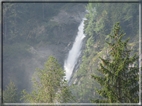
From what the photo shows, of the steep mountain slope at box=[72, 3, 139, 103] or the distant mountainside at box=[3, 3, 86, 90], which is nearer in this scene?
the steep mountain slope at box=[72, 3, 139, 103]

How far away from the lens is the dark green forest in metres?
10.6

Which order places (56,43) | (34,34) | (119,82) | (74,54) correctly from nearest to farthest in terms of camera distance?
1. (119,82)
2. (74,54)
3. (56,43)
4. (34,34)

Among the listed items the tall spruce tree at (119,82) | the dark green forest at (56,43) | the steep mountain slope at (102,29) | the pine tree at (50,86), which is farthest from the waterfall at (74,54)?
the tall spruce tree at (119,82)

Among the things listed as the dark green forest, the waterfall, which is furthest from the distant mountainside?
the waterfall

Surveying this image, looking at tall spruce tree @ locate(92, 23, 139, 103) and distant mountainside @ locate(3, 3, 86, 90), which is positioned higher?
distant mountainside @ locate(3, 3, 86, 90)

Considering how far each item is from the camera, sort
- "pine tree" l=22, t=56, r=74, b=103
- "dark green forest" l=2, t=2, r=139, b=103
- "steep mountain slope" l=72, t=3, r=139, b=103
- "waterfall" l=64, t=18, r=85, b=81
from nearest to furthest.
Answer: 1. "pine tree" l=22, t=56, r=74, b=103
2. "dark green forest" l=2, t=2, r=139, b=103
3. "steep mountain slope" l=72, t=3, r=139, b=103
4. "waterfall" l=64, t=18, r=85, b=81

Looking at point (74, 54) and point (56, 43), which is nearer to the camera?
point (74, 54)

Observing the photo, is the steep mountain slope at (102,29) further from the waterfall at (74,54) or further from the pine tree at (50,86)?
the pine tree at (50,86)

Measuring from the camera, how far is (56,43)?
41.2 meters

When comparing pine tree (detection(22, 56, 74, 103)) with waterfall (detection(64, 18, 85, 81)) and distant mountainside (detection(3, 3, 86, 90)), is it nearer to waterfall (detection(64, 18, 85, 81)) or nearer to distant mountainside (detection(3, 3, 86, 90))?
waterfall (detection(64, 18, 85, 81))

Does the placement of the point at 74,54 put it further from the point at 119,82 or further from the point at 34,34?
the point at 119,82

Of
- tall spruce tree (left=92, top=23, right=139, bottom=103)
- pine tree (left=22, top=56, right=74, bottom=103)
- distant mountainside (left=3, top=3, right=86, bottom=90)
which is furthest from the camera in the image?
distant mountainside (left=3, top=3, right=86, bottom=90)

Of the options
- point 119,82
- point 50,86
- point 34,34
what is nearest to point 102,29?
point 34,34

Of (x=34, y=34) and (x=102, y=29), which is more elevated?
(x=34, y=34)
